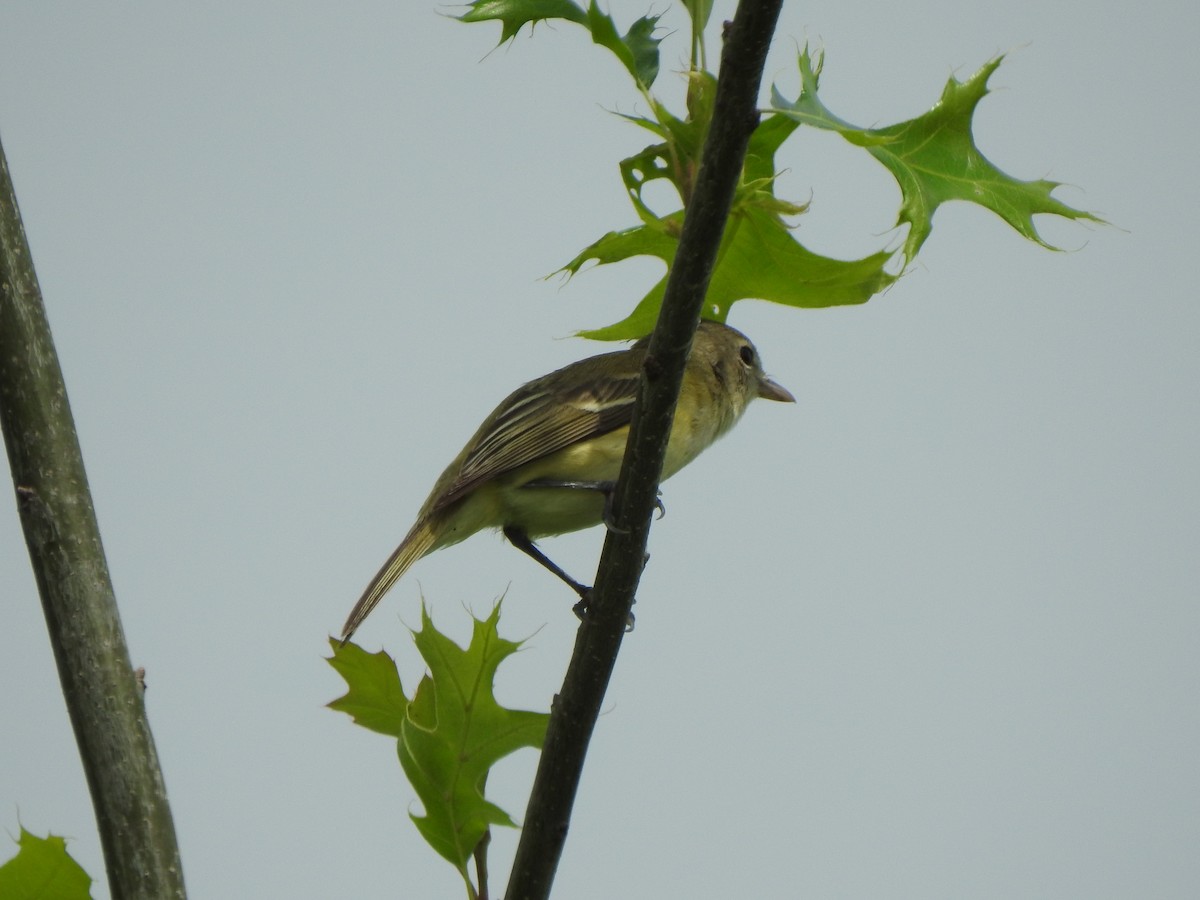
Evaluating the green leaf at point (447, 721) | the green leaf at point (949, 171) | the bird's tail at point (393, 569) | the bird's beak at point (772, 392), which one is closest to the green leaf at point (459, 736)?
the green leaf at point (447, 721)

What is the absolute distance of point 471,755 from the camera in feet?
10.2

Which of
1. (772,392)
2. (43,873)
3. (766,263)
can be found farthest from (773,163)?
(772,392)

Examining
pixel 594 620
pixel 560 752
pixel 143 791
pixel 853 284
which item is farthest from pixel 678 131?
pixel 143 791

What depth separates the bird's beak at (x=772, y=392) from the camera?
22.3 ft

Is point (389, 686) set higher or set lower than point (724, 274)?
lower

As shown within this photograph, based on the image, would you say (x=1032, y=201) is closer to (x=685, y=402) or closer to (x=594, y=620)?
(x=594, y=620)

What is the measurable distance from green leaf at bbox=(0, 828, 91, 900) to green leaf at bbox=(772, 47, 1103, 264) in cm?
211

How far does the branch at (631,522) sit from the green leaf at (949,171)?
0.31 meters

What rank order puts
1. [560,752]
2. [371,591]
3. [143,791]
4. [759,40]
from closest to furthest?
[759,40] → [143,791] → [560,752] → [371,591]

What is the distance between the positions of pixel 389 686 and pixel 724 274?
1269 mm

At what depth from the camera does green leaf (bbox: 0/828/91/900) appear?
2750 mm

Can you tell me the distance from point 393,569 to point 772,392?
8.73 ft

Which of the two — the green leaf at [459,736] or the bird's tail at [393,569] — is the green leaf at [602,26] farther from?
the bird's tail at [393,569]

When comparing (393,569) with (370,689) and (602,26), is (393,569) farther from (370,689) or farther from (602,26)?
(602,26)
